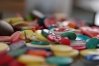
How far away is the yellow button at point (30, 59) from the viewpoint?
360mm

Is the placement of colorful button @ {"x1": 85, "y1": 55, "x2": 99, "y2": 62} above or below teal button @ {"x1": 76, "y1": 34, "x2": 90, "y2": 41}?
below

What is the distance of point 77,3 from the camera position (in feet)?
9.50

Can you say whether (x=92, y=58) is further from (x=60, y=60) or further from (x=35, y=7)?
(x=35, y=7)

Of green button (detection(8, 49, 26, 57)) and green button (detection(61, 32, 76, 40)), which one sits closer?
green button (detection(8, 49, 26, 57))

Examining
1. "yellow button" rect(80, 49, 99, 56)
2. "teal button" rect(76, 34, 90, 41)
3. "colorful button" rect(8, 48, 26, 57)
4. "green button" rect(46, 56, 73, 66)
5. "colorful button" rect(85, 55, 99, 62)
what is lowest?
"colorful button" rect(85, 55, 99, 62)

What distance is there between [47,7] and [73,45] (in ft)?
4.56

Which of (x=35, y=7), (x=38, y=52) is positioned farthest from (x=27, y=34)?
(x=35, y=7)

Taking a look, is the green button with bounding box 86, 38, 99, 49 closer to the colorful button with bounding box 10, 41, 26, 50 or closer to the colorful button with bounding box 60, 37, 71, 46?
the colorful button with bounding box 60, 37, 71, 46

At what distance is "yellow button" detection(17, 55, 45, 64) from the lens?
0.36 m

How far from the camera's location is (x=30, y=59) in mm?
363

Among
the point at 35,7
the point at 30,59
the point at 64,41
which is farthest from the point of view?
the point at 35,7

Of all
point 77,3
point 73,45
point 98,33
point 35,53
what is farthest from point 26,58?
point 77,3

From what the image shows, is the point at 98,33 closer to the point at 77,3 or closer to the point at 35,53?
the point at 35,53

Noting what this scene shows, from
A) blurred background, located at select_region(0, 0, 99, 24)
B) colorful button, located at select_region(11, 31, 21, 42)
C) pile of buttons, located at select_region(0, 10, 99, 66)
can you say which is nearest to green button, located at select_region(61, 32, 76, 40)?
pile of buttons, located at select_region(0, 10, 99, 66)
